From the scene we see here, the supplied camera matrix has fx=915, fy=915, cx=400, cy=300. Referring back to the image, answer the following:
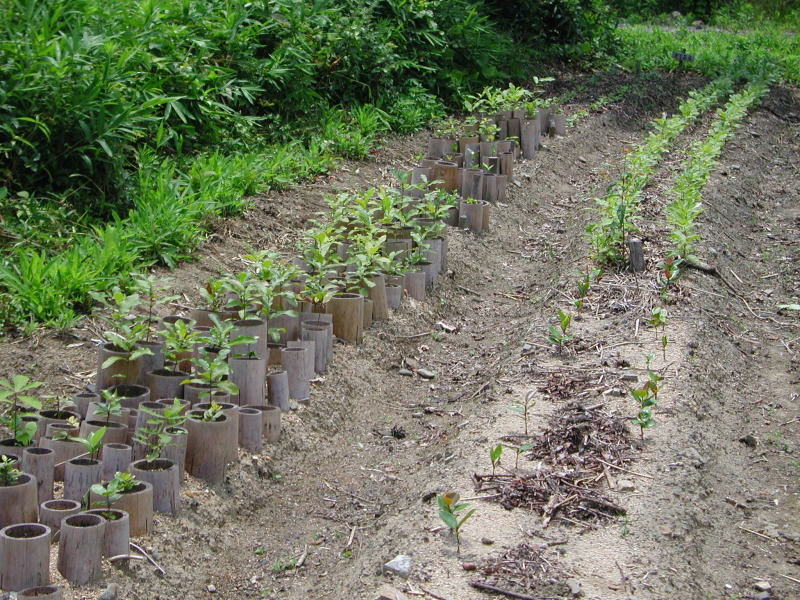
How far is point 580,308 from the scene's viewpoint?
486cm

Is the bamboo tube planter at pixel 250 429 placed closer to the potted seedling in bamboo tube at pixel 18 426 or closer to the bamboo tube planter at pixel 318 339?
the bamboo tube planter at pixel 318 339

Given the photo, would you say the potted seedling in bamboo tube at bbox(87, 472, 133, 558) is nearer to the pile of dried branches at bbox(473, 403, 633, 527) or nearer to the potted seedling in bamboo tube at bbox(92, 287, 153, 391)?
Result: the potted seedling in bamboo tube at bbox(92, 287, 153, 391)

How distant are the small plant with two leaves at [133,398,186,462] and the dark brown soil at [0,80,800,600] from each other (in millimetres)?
229

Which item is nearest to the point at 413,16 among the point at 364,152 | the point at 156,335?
the point at 364,152

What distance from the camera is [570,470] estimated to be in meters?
3.29

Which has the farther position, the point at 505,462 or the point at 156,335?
the point at 156,335

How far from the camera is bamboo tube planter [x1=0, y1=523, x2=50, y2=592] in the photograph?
2465 millimetres

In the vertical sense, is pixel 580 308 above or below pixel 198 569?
above

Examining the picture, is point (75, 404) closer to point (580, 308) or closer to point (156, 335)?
point (156, 335)

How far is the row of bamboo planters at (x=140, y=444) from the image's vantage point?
2.59 m

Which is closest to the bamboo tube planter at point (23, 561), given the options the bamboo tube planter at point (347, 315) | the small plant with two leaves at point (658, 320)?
the bamboo tube planter at point (347, 315)

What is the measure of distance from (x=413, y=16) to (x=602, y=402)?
6.38 meters

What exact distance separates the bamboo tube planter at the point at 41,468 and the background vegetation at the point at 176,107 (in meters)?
1.46

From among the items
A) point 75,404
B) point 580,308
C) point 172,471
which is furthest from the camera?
point 580,308
